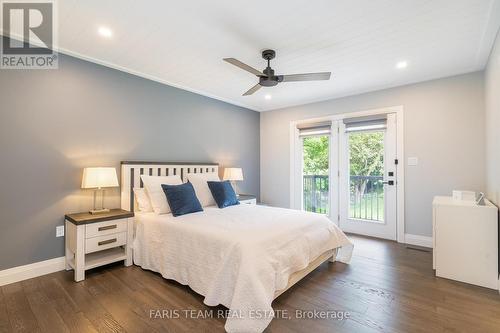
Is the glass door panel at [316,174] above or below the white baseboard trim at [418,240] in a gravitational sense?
above

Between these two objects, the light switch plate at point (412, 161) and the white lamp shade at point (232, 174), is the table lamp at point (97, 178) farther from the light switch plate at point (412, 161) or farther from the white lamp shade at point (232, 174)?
the light switch plate at point (412, 161)

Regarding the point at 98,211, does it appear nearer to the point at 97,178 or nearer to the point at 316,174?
the point at 97,178

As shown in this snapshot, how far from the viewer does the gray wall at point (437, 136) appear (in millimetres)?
3350

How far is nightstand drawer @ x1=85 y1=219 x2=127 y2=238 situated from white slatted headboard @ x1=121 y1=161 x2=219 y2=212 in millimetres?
426

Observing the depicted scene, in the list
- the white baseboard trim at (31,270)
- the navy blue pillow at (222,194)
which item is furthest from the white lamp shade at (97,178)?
the navy blue pillow at (222,194)

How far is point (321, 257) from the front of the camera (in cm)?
284

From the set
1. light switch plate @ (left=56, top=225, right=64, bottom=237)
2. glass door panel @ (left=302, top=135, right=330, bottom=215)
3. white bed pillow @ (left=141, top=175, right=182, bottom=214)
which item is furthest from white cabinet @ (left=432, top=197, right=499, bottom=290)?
light switch plate @ (left=56, top=225, right=64, bottom=237)

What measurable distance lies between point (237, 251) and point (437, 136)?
357cm

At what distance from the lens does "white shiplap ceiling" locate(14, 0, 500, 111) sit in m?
2.08

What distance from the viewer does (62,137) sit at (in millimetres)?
2834

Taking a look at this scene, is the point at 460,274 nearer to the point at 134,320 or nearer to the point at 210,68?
the point at 134,320

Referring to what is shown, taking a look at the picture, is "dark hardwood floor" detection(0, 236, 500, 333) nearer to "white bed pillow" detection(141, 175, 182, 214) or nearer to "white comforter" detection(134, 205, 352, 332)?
"white comforter" detection(134, 205, 352, 332)

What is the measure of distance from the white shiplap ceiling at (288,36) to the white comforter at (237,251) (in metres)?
1.97

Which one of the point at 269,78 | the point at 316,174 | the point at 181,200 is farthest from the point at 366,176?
the point at 181,200
